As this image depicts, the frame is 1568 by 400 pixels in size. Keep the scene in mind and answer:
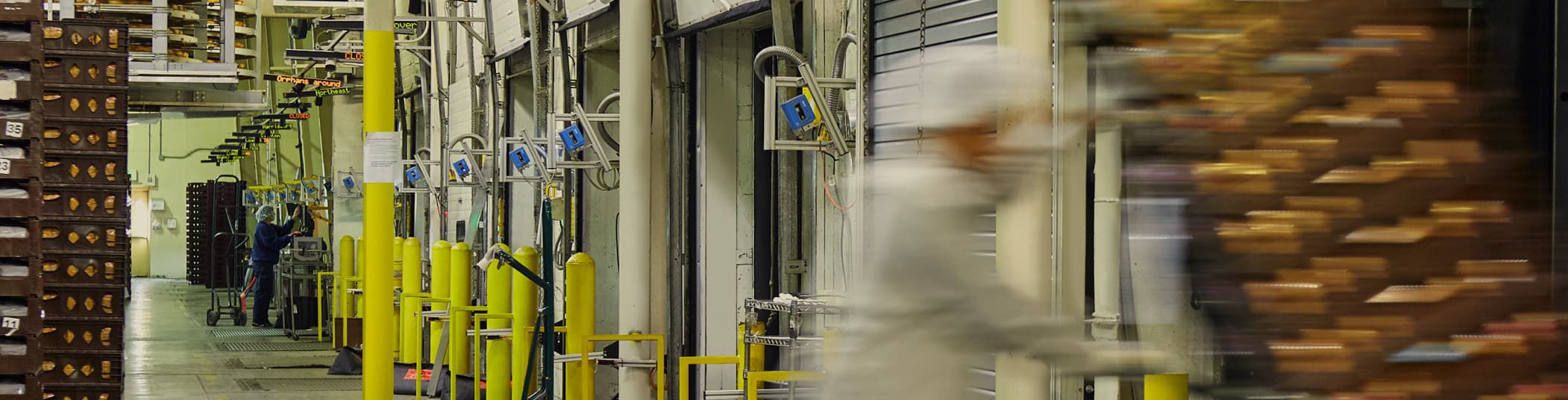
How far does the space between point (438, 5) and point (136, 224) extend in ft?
65.2

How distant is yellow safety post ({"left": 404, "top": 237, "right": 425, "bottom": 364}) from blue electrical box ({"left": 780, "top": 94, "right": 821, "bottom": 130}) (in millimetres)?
5926

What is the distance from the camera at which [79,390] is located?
8.54 meters

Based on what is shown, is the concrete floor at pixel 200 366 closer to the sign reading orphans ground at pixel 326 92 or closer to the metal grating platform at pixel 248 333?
the metal grating platform at pixel 248 333

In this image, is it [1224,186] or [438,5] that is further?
[438,5]

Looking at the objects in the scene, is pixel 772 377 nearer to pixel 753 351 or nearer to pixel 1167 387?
→ pixel 753 351

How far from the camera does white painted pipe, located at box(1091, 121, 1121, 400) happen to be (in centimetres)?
461

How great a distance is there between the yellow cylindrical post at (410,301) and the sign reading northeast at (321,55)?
138 inches

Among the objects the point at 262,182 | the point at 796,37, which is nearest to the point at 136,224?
the point at 262,182

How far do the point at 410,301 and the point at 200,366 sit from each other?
2970 millimetres

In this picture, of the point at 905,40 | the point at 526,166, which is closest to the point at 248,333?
the point at 526,166

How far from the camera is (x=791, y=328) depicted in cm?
631

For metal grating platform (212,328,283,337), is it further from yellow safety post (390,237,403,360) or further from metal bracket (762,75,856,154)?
metal bracket (762,75,856,154)

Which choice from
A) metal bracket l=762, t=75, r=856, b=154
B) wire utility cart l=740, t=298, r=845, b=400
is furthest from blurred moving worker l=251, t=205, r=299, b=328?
metal bracket l=762, t=75, r=856, b=154

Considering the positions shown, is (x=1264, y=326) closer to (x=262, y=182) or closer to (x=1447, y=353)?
(x=1447, y=353)
